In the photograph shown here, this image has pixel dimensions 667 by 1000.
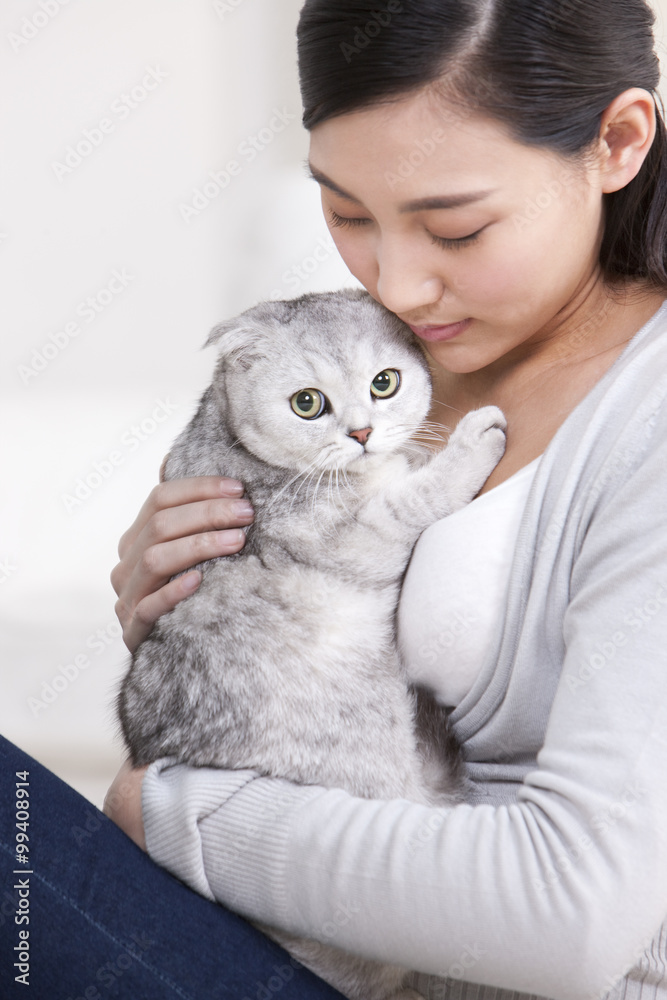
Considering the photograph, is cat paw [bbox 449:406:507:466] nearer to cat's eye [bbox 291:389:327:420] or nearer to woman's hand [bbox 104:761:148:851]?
cat's eye [bbox 291:389:327:420]

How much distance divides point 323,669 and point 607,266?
0.71 metres

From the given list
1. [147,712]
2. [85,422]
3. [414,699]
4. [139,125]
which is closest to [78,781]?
[85,422]

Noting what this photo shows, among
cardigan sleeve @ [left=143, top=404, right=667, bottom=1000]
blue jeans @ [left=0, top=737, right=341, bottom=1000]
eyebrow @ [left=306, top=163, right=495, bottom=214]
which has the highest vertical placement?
eyebrow @ [left=306, top=163, right=495, bottom=214]

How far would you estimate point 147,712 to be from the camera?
46.1 inches

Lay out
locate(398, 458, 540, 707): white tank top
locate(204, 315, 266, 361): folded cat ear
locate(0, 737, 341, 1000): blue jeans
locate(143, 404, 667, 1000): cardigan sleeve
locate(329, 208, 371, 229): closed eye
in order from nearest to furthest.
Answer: locate(143, 404, 667, 1000): cardigan sleeve
locate(0, 737, 341, 1000): blue jeans
locate(398, 458, 540, 707): white tank top
locate(329, 208, 371, 229): closed eye
locate(204, 315, 266, 361): folded cat ear

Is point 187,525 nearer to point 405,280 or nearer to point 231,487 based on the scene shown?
point 231,487

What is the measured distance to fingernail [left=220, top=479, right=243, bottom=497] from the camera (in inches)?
49.6

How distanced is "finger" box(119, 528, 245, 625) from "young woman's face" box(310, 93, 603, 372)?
1.30 feet

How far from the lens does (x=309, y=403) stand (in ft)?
4.09

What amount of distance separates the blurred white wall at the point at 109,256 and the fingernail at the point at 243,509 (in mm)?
1323

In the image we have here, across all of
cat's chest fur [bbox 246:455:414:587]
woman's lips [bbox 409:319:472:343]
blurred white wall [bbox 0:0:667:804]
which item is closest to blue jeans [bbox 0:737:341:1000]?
cat's chest fur [bbox 246:455:414:587]

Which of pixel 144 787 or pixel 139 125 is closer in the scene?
pixel 144 787

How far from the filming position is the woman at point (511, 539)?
0.82m

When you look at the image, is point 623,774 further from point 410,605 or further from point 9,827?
point 9,827
